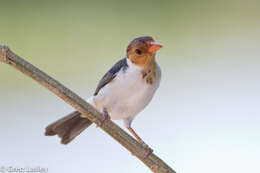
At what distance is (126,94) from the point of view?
6.06 feet

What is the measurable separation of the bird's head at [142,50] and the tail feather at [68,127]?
0.43 meters

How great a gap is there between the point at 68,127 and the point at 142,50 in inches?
20.7

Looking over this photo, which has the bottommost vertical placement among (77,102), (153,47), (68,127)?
(77,102)

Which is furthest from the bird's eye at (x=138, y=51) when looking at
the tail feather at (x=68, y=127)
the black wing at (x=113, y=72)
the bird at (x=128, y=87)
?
the tail feather at (x=68, y=127)

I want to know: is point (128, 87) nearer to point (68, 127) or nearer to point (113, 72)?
point (113, 72)

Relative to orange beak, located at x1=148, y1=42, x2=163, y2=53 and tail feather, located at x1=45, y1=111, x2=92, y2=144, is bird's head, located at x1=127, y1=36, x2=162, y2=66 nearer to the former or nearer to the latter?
orange beak, located at x1=148, y1=42, x2=163, y2=53

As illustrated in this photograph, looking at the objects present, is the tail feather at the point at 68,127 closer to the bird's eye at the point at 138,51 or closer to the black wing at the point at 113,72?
the black wing at the point at 113,72

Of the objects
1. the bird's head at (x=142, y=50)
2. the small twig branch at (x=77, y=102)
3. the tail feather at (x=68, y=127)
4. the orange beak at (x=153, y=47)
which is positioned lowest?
the small twig branch at (x=77, y=102)

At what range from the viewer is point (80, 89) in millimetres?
3061

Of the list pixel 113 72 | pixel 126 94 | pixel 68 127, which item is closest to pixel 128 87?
pixel 126 94

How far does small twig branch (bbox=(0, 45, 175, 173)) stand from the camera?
47.6 inches

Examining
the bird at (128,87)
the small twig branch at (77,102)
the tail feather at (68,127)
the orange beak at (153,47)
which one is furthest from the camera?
the tail feather at (68,127)

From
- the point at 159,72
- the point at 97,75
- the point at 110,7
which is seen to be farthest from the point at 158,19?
the point at 159,72

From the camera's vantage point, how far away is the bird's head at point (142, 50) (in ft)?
5.59
